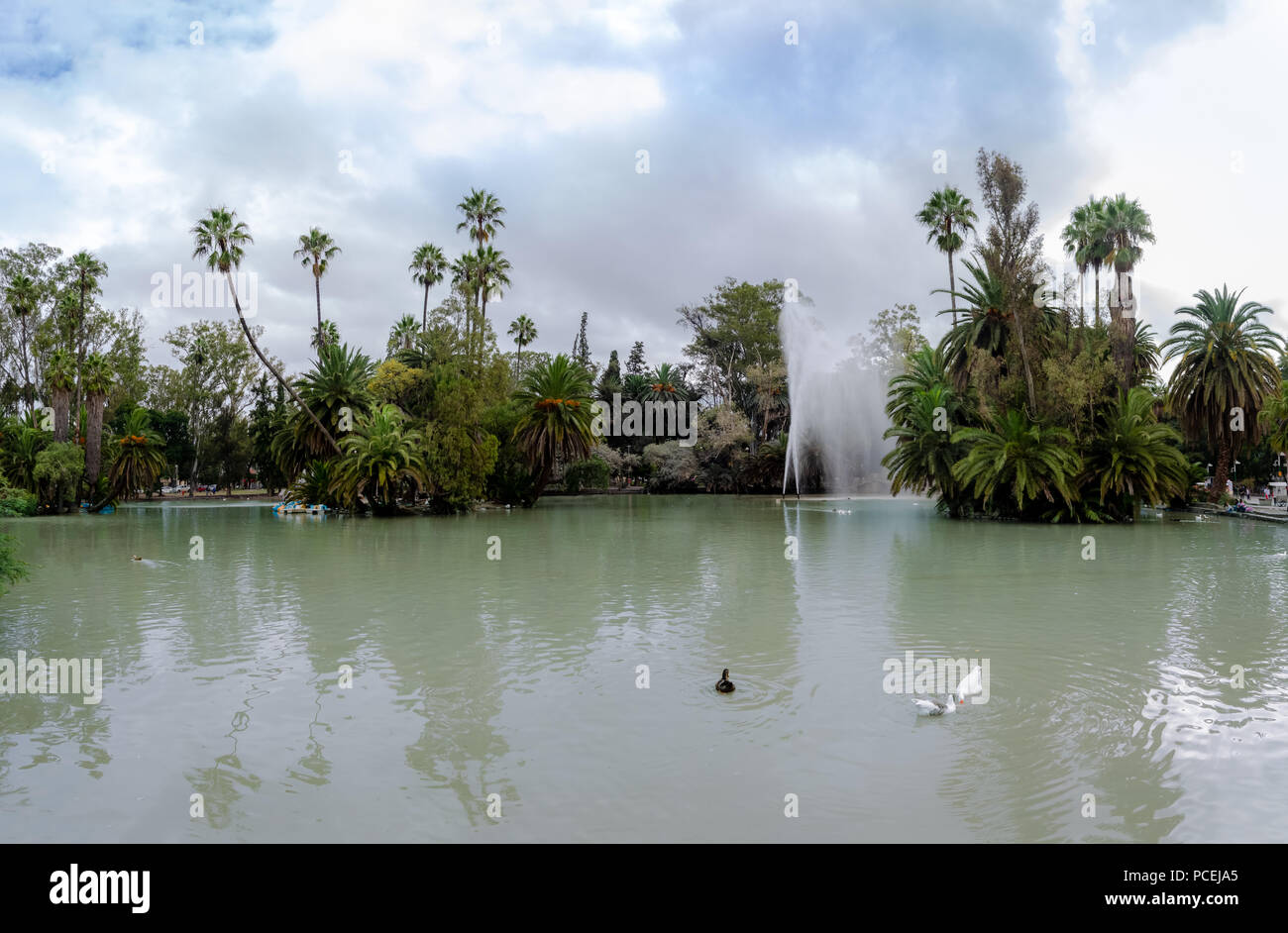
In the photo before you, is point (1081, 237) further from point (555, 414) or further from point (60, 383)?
point (60, 383)

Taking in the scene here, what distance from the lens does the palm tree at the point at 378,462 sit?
108 ft

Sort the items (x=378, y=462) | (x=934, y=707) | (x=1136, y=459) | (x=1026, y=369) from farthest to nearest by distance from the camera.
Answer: (x=378, y=462), (x=1026, y=369), (x=1136, y=459), (x=934, y=707)

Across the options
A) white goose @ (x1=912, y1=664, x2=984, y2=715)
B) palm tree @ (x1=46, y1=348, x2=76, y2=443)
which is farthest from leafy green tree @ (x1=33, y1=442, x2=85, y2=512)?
white goose @ (x1=912, y1=664, x2=984, y2=715)

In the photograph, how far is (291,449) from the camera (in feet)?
128

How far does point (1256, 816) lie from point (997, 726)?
173 cm

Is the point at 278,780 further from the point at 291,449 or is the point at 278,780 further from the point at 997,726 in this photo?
the point at 291,449

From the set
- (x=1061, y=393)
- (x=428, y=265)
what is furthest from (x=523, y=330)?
(x=1061, y=393)

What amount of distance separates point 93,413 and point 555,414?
863 inches

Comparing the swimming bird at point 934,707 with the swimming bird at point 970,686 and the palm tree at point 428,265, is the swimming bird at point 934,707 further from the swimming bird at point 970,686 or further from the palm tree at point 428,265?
the palm tree at point 428,265

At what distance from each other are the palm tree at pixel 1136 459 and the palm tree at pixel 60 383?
139 feet

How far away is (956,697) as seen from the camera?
22.1 feet

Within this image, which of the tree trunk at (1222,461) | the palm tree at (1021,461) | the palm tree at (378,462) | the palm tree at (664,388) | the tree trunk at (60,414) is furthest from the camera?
the palm tree at (664,388)

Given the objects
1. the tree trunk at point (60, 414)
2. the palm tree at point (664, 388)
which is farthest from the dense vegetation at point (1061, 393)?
the tree trunk at point (60, 414)
